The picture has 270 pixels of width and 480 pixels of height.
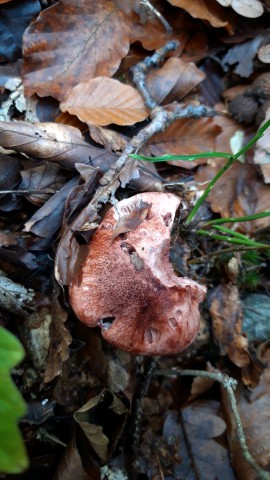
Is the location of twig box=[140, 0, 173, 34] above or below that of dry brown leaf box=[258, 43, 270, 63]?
above

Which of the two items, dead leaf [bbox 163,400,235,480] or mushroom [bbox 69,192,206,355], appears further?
dead leaf [bbox 163,400,235,480]

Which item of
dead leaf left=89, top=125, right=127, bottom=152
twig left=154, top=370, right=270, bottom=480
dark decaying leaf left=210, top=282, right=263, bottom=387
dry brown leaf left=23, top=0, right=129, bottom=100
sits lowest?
dark decaying leaf left=210, top=282, right=263, bottom=387

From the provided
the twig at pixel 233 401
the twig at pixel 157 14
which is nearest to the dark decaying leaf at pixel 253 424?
the twig at pixel 233 401

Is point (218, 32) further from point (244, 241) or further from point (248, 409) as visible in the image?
point (248, 409)

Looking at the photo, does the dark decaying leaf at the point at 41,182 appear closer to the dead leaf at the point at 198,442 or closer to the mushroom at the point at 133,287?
the mushroom at the point at 133,287

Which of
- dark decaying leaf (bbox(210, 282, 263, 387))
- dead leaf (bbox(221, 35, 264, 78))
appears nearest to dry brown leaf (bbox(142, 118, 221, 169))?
dead leaf (bbox(221, 35, 264, 78))

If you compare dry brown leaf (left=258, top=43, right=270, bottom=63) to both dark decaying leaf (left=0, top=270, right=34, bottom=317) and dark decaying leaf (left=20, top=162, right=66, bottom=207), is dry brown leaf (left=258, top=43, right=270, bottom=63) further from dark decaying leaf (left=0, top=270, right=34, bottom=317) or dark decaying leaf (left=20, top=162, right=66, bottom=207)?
dark decaying leaf (left=0, top=270, right=34, bottom=317)
